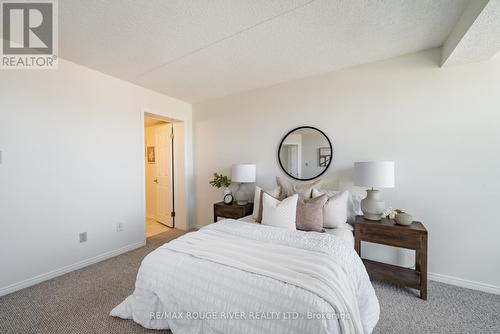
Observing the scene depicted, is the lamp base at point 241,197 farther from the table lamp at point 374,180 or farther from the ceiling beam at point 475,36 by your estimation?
the ceiling beam at point 475,36

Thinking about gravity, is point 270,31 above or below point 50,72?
above

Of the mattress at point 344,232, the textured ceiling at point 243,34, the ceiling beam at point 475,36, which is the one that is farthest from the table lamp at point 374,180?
the textured ceiling at point 243,34

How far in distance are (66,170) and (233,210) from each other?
211 cm

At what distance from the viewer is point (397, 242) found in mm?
1945

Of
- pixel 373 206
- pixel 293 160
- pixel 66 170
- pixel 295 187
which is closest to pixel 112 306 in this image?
pixel 66 170

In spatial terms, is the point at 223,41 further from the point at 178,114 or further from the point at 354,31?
the point at 178,114

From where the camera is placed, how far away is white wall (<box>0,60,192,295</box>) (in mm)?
2031

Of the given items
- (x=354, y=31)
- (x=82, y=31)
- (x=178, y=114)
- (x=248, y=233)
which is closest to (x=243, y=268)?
(x=248, y=233)

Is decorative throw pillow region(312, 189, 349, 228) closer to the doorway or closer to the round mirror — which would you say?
the round mirror

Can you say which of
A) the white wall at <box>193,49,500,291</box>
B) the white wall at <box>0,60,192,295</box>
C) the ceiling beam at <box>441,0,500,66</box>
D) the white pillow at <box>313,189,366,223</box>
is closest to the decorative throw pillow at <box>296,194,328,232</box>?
the white pillow at <box>313,189,366,223</box>

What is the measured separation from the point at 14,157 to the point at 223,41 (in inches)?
93.4

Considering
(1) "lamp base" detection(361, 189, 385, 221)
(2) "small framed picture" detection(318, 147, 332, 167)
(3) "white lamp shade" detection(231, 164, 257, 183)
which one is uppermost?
(2) "small framed picture" detection(318, 147, 332, 167)

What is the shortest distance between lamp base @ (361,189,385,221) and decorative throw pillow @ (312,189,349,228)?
0.20 m

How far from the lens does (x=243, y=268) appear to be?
1.29m
